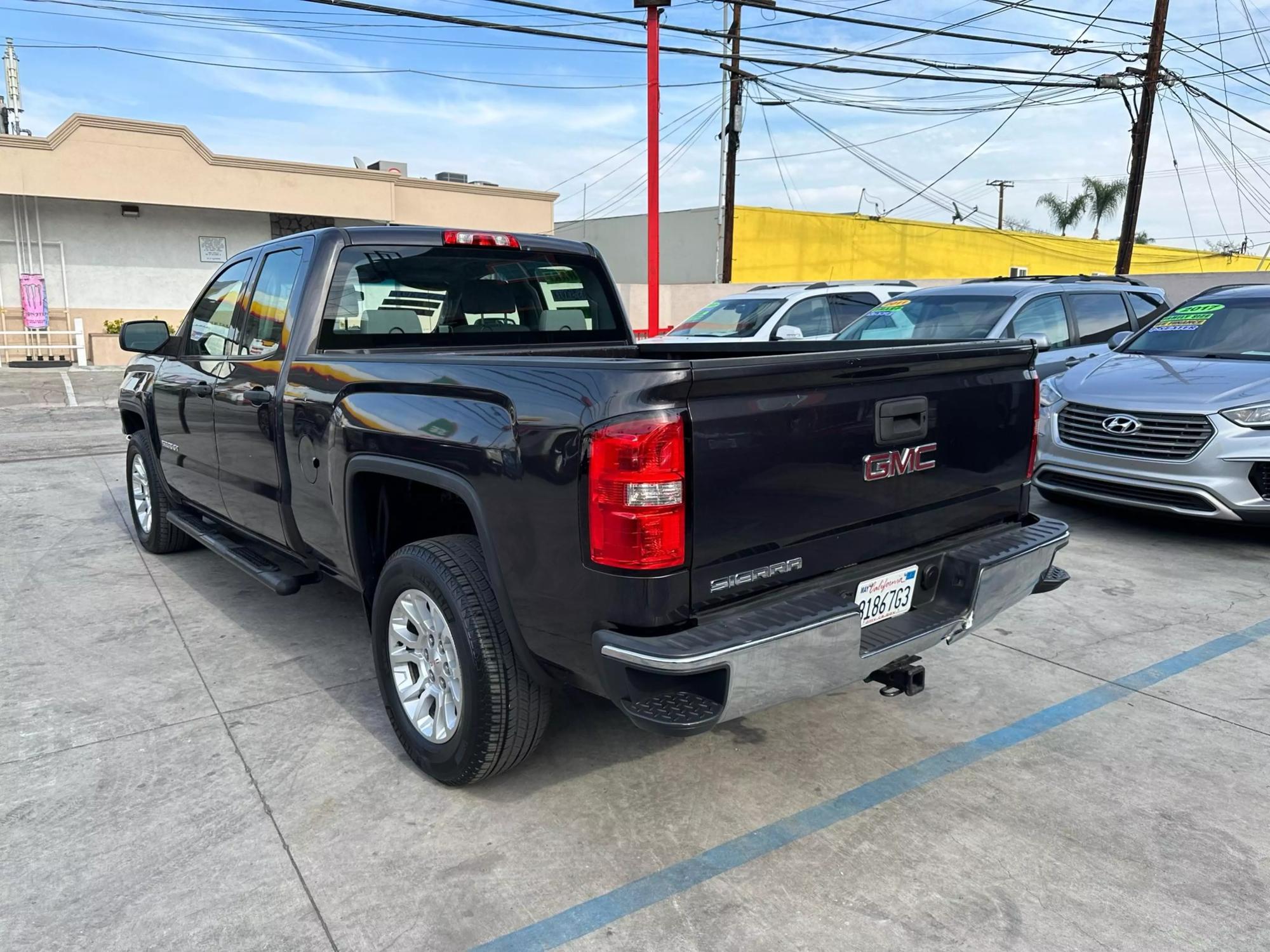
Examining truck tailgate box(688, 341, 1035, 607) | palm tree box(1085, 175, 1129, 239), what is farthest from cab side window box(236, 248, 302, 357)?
palm tree box(1085, 175, 1129, 239)

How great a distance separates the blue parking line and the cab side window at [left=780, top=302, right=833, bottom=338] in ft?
23.6

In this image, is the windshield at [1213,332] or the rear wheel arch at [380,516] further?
the windshield at [1213,332]

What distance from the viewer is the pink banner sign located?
20344 millimetres

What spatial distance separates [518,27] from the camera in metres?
14.1

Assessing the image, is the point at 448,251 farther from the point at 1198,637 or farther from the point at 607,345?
the point at 1198,637

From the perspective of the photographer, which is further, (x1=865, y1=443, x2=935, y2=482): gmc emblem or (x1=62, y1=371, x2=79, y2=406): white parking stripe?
(x1=62, y1=371, x2=79, y2=406): white parking stripe

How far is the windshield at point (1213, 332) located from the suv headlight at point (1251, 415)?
0.93 m

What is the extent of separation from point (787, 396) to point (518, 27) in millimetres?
13291

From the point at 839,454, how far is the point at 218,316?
3730mm

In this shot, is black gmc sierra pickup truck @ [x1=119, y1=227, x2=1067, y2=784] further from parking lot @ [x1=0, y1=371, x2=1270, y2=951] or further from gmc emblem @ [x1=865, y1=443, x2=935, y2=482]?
parking lot @ [x1=0, y1=371, x2=1270, y2=951]

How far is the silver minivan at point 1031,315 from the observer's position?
8.21 meters

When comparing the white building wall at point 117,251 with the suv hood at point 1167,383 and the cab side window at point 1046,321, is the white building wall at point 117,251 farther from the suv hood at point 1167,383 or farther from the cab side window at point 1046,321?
the suv hood at point 1167,383

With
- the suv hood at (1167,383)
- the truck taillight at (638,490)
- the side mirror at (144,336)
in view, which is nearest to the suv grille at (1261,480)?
the suv hood at (1167,383)

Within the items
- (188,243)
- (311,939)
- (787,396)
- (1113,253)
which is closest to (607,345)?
(787,396)
